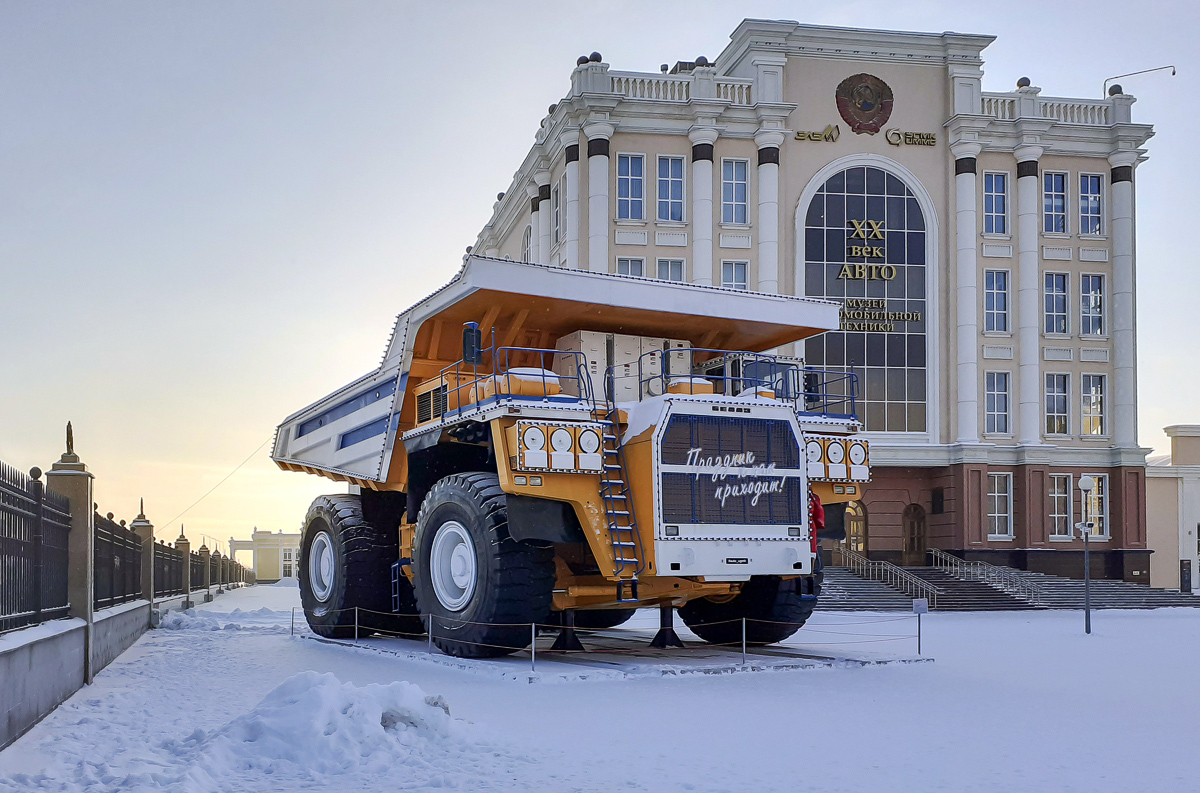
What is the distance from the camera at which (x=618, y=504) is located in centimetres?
1443

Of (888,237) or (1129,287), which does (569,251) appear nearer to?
(888,237)

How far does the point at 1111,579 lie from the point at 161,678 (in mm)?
39454

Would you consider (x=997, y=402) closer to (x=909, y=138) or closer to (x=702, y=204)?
(x=909, y=138)

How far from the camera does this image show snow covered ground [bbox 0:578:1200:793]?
791 centimetres

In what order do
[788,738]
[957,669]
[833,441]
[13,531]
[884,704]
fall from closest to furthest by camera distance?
1. [788,738]
2. [13,531]
3. [884,704]
4. [957,669]
5. [833,441]

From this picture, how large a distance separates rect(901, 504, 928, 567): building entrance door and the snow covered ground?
30617mm

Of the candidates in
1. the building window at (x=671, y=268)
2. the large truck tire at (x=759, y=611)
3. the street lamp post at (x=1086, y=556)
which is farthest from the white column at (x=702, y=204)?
the large truck tire at (x=759, y=611)

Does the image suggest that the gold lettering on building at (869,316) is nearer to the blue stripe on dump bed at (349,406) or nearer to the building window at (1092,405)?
the building window at (1092,405)

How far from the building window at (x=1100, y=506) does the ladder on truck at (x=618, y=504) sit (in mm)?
35280

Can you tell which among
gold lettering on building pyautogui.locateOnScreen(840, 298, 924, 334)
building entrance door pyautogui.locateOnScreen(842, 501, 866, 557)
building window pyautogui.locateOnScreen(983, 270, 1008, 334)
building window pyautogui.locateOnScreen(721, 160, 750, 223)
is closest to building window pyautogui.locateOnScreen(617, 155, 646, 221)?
building window pyautogui.locateOnScreen(721, 160, 750, 223)

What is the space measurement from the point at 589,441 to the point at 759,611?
4.45 metres

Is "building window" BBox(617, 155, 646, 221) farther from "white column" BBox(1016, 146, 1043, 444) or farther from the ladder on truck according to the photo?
the ladder on truck

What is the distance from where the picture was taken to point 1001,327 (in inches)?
1788

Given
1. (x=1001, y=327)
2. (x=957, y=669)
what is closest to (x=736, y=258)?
(x=1001, y=327)
